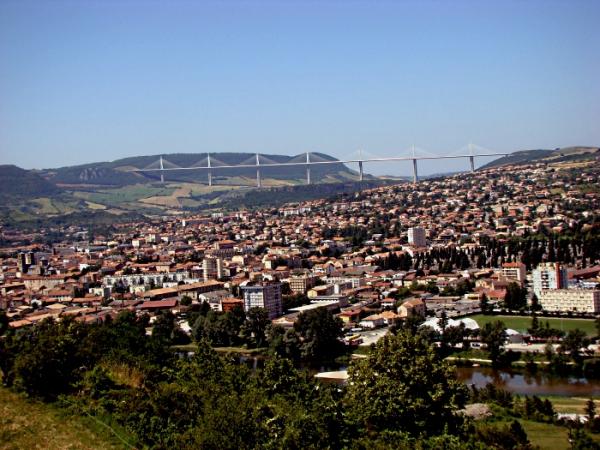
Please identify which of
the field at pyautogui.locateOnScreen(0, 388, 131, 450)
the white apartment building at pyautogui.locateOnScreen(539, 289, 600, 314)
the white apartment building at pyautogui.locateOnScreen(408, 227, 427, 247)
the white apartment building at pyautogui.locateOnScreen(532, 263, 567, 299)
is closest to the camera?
→ the field at pyautogui.locateOnScreen(0, 388, 131, 450)

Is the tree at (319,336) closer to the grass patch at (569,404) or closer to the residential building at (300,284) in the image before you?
the grass patch at (569,404)

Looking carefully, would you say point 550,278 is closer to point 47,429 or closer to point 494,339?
point 494,339

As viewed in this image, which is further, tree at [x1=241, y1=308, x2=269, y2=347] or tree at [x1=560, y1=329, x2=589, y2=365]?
tree at [x1=241, y1=308, x2=269, y2=347]

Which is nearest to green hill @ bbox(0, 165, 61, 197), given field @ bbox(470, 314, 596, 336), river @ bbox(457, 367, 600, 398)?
field @ bbox(470, 314, 596, 336)

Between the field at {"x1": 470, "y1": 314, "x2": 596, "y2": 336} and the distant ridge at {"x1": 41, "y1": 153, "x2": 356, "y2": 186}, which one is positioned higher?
the distant ridge at {"x1": 41, "y1": 153, "x2": 356, "y2": 186}

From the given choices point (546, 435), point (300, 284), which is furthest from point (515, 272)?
point (546, 435)

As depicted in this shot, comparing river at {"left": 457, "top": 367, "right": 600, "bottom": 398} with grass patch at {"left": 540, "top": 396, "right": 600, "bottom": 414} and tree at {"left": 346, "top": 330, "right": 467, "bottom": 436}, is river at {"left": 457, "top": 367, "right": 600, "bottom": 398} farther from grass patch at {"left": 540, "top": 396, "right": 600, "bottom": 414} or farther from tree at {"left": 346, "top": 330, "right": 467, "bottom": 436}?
tree at {"left": 346, "top": 330, "right": 467, "bottom": 436}

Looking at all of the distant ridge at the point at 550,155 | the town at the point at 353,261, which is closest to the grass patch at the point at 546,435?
the town at the point at 353,261

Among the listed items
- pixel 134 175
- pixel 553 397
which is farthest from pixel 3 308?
pixel 134 175
